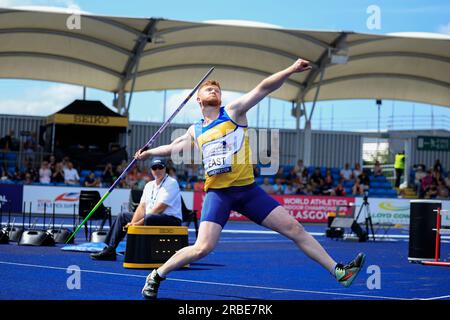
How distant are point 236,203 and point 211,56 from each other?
23882mm

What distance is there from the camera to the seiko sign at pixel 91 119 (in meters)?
29.7

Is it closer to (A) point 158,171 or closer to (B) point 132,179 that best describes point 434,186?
(B) point 132,179

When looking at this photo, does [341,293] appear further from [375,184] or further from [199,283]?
[375,184]

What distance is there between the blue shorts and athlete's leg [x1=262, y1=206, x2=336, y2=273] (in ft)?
0.20

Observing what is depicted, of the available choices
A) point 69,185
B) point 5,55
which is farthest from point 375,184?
point 5,55

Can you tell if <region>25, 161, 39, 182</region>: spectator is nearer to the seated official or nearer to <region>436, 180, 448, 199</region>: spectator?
<region>436, 180, 448, 199</region>: spectator

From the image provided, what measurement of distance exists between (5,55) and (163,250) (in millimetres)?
21161

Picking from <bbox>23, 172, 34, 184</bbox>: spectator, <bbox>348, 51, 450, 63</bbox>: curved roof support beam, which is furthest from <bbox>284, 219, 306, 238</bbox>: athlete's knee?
<bbox>348, 51, 450, 63</bbox>: curved roof support beam

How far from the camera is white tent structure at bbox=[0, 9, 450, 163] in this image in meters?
27.2

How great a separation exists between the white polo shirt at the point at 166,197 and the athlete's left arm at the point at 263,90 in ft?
15.9

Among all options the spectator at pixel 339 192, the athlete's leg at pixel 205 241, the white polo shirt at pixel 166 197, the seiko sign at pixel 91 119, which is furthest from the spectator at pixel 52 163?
the athlete's leg at pixel 205 241

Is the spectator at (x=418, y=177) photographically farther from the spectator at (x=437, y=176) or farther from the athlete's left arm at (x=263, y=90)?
the athlete's left arm at (x=263, y=90)

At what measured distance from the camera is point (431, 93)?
1383 inches

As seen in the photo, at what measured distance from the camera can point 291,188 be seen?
27.8 metres
